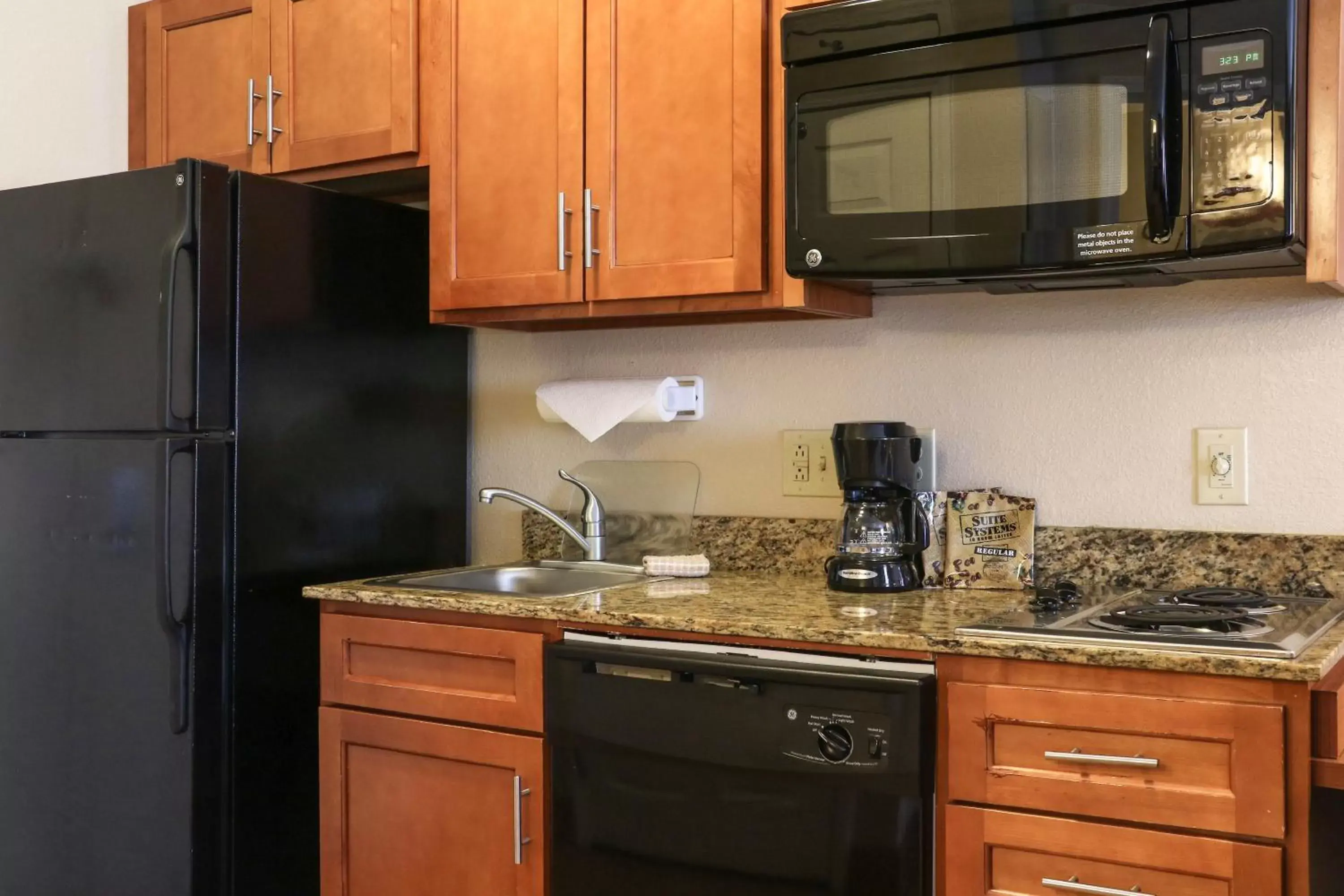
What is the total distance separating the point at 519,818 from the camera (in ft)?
6.12

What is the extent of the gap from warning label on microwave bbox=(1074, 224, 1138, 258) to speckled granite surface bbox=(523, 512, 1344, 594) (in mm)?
539

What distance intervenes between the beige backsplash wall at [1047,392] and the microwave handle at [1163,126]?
0.40 meters

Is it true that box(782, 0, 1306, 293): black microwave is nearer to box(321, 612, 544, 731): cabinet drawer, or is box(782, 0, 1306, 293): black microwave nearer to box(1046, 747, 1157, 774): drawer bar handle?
box(1046, 747, 1157, 774): drawer bar handle

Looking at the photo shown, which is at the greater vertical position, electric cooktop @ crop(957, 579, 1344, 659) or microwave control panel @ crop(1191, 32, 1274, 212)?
microwave control panel @ crop(1191, 32, 1274, 212)

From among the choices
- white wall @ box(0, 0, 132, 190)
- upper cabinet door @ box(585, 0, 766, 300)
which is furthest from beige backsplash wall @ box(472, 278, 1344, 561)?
white wall @ box(0, 0, 132, 190)

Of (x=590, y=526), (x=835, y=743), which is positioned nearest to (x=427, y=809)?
(x=590, y=526)

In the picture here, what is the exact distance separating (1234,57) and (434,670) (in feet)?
4.70

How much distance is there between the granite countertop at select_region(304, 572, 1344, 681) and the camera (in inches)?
54.7

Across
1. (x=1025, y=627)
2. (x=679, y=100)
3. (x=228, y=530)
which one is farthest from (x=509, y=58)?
(x=1025, y=627)

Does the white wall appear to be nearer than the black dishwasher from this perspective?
No

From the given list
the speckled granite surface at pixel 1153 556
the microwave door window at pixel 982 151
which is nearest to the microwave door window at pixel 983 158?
the microwave door window at pixel 982 151

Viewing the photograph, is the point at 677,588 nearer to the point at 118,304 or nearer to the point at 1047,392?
the point at 1047,392

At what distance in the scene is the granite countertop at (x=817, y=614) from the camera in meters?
1.39

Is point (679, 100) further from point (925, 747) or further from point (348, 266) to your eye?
point (925, 747)
